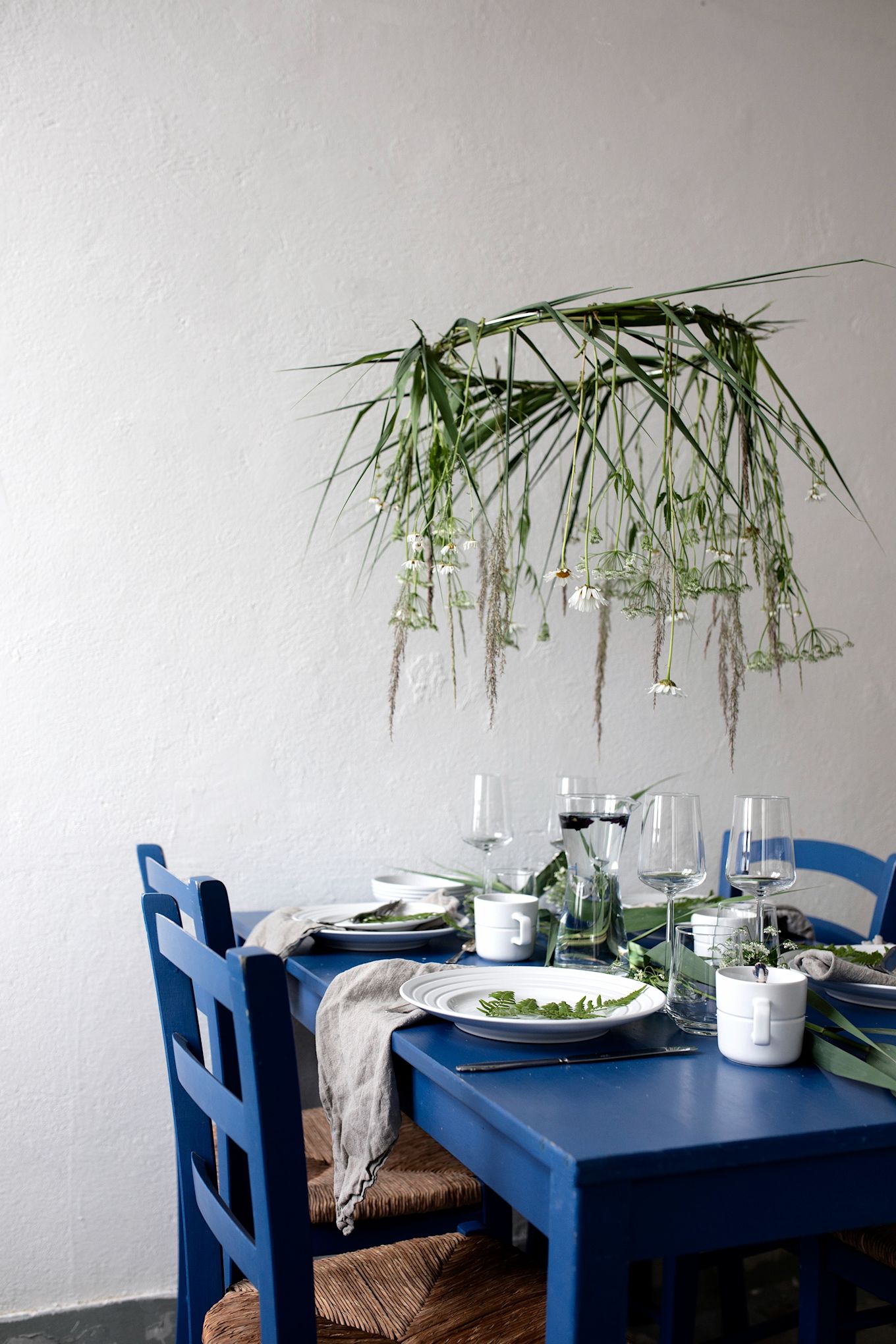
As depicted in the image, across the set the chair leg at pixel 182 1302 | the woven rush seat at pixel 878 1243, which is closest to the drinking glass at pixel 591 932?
the woven rush seat at pixel 878 1243

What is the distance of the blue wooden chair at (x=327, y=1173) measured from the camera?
3.83 ft

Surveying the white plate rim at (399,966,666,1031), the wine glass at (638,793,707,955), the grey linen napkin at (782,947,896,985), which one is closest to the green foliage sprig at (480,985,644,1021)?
the white plate rim at (399,966,666,1031)

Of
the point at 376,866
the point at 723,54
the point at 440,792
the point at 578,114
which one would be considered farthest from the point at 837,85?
the point at 376,866

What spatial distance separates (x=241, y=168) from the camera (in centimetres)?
211

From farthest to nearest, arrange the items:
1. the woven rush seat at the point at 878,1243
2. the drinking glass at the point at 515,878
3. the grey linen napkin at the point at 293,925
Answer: the drinking glass at the point at 515,878 < the grey linen napkin at the point at 293,925 < the woven rush seat at the point at 878,1243

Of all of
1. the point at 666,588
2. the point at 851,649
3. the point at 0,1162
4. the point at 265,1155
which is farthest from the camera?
the point at 851,649

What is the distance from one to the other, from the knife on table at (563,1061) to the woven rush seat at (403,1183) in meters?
0.41

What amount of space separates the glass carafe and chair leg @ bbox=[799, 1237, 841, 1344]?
49 centimetres

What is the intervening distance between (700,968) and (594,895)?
23cm

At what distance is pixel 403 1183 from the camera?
1.45 m

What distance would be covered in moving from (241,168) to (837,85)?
60.3 inches

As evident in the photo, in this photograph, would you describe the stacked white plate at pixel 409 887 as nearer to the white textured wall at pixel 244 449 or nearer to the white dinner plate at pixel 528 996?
the white textured wall at pixel 244 449

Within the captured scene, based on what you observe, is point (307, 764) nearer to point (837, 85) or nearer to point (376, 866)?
point (376, 866)

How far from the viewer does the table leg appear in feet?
2.62
